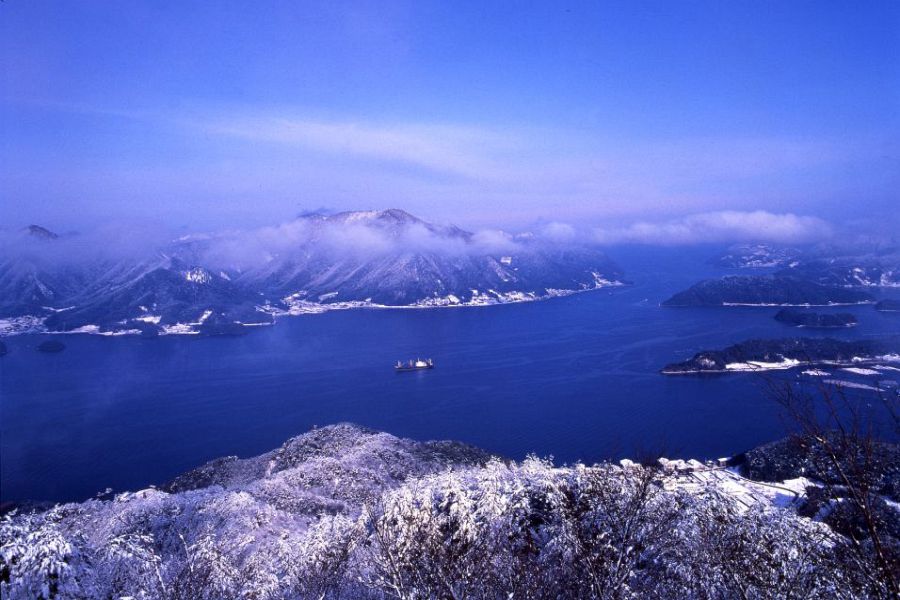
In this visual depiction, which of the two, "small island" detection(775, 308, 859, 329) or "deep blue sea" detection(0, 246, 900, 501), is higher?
"small island" detection(775, 308, 859, 329)

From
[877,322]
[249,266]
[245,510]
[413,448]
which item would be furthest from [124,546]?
[249,266]

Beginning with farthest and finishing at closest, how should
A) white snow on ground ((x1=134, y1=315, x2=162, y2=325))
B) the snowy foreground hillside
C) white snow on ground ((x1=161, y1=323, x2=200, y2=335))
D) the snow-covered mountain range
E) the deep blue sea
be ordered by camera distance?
1. the snow-covered mountain range
2. white snow on ground ((x1=134, y1=315, x2=162, y2=325))
3. white snow on ground ((x1=161, y1=323, x2=200, y2=335))
4. the deep blue sea
5. the snowy foreground hillside

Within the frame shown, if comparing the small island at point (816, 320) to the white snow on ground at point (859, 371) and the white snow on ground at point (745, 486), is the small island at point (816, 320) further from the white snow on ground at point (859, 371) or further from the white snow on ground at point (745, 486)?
the white snow on ground at point (745, 486)

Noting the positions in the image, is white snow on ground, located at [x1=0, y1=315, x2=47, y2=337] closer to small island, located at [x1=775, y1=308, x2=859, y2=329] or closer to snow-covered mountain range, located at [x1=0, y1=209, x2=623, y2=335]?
snow-covered mountain range, located at [x1=0, y1=209, x2=623, y2=335]

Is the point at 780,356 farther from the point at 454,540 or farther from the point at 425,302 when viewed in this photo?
the point at 425,302

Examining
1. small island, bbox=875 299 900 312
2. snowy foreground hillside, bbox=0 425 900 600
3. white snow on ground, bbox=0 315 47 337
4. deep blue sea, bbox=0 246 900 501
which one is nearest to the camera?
snowy foreground hillside, bbox=0 425 900 600

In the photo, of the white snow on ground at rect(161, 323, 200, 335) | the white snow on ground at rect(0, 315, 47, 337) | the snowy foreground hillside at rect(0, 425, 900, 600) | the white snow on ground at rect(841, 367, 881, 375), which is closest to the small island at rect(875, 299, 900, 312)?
the white snow on ground at rect(841, 367, 881, 375)

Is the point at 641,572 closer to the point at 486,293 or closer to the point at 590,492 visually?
the point at 590,492
